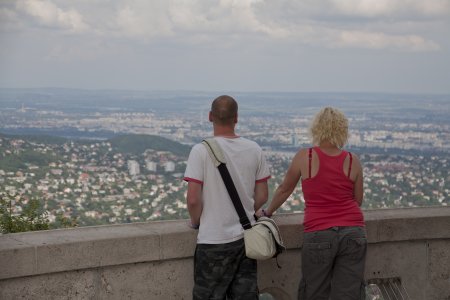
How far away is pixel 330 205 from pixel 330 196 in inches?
2.5

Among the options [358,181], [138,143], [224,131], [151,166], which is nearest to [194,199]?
[224,131]

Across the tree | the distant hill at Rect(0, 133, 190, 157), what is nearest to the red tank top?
the tree

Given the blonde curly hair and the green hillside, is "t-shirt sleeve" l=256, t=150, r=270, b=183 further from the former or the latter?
the green hillside

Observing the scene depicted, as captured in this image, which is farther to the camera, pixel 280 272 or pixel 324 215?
pixel 280 272

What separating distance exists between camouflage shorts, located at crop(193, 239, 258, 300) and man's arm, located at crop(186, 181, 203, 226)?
21 cm

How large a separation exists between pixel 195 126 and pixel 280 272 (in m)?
44.2

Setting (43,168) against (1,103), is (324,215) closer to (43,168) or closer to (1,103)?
(43,168)

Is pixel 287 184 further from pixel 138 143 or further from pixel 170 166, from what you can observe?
pixel 138 143

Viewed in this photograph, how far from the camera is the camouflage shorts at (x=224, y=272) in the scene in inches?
200

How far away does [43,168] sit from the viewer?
34469 mm

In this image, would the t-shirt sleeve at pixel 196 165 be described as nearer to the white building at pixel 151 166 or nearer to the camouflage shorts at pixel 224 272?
the camouflage shorts at pixel 224 272

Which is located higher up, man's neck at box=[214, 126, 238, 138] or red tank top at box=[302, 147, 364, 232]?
man's neck at box=[214, 126, 238, 138]

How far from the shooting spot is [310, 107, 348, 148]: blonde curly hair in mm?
5258

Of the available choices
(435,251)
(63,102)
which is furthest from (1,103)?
(435,251)
